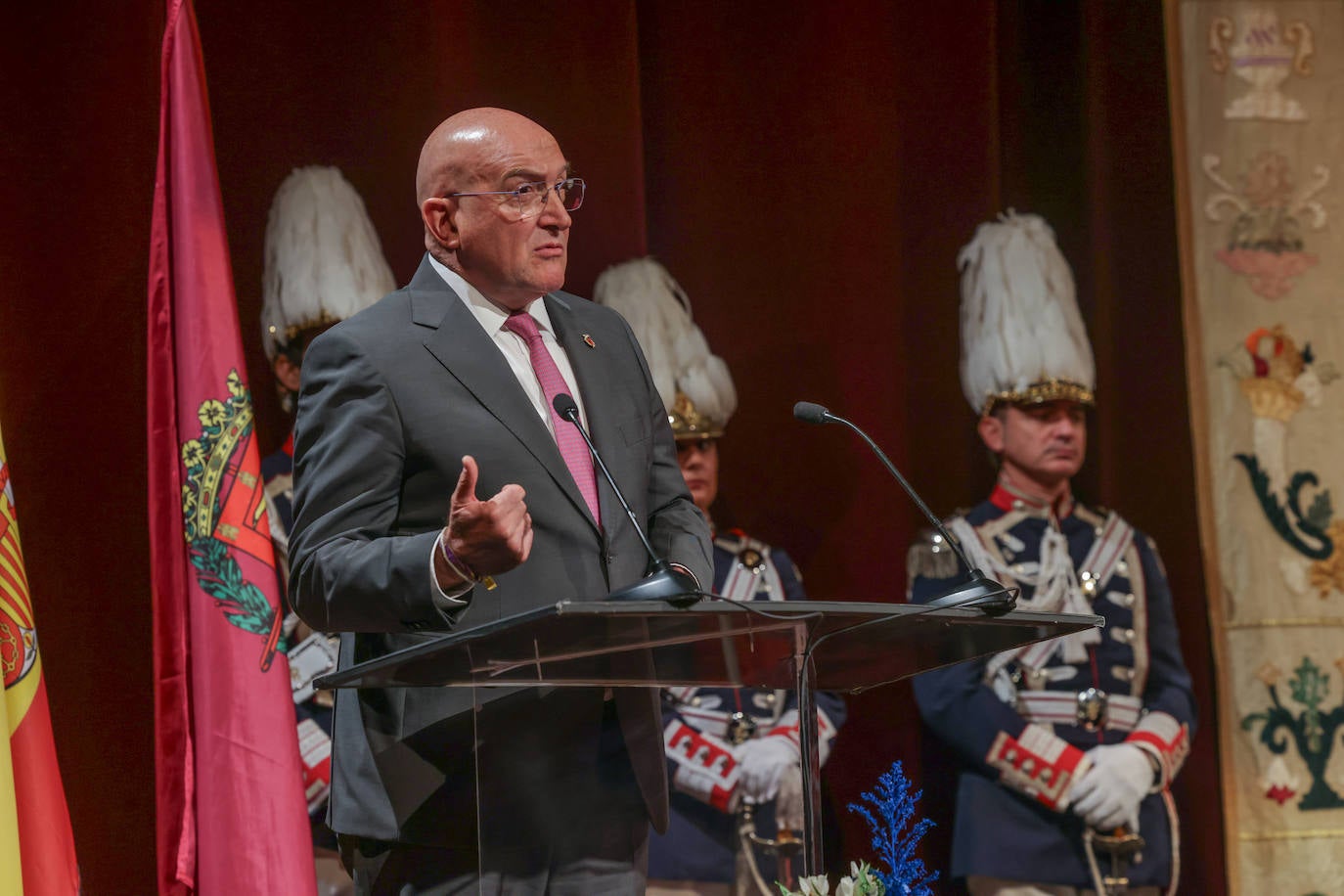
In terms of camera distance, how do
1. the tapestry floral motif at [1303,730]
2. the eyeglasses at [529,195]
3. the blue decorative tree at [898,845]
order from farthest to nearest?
the tapestry floral motif at [1303,730] → the eyeglasses at [529,195] → the blue decorative tree at [898,845]

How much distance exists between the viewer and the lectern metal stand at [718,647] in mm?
1367

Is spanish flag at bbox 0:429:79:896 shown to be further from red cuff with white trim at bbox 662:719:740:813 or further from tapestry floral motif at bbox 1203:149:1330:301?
tapestry floral motif at bbox 1203:149:1330:301

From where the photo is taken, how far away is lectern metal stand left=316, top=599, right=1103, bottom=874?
137cm

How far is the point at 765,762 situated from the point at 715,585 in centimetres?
43

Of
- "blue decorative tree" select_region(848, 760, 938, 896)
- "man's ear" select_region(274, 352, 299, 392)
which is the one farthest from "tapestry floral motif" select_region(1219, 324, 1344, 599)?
"blue decorative tree" select_region(848, 760, 938, 896)

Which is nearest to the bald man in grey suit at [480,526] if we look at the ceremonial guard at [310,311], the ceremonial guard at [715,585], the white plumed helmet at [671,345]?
the ceremonial guard at [310,311]

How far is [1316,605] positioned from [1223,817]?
1.87ft

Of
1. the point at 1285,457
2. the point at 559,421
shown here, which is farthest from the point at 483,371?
the point at 1285,457

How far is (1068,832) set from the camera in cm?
342

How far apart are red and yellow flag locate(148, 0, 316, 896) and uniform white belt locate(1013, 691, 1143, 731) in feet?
5.33

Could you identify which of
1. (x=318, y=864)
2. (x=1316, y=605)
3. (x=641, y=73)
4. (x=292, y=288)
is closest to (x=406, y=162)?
(x=292, y=288)

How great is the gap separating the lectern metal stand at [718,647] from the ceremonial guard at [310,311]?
153 centimetres

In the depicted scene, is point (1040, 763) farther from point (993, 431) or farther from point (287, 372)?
point (287, 372)

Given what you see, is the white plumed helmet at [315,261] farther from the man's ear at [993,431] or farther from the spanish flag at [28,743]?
the man's ear at [993,431]
